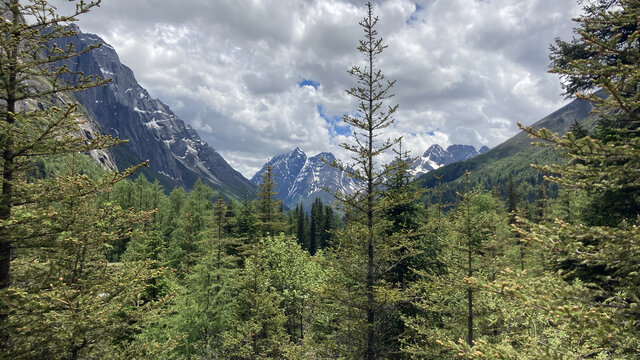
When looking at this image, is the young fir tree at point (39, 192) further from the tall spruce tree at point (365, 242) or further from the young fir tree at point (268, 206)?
the young fir tree at point (268, 206)

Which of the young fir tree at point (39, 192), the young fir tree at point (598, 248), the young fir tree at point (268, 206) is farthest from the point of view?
the young fir tree at point (268, 206)

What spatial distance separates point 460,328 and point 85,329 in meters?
15.8

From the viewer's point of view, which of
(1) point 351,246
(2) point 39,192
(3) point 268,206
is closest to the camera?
(2) point 39,192

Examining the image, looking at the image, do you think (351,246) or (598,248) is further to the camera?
(351,246)

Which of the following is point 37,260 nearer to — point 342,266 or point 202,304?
point 342,266

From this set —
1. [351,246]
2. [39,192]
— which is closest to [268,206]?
[351,246]

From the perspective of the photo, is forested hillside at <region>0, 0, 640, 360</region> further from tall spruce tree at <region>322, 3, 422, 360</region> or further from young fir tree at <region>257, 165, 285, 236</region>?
young fir tree at <region>257, 165, 285, 236</region>

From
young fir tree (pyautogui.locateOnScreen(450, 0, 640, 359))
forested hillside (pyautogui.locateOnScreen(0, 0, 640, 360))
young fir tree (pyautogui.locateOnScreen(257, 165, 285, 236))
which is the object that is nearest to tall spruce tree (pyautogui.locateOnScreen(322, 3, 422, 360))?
forested hillside (pyautogui.locateOnScreen(0, 0, 640, 360))

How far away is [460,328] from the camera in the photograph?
14.8 m

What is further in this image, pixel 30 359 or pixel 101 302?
pixel 101 302

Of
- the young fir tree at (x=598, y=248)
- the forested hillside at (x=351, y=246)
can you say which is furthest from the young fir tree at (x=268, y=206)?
the young fir tree at (x=598, y=248)

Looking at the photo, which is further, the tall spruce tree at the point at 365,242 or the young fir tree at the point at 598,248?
the tall spruce tree at the point at 365,242

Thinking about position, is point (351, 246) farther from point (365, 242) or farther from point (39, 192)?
point (39, 192)

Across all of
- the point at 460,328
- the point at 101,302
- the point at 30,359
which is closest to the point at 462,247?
the point at 460,328
